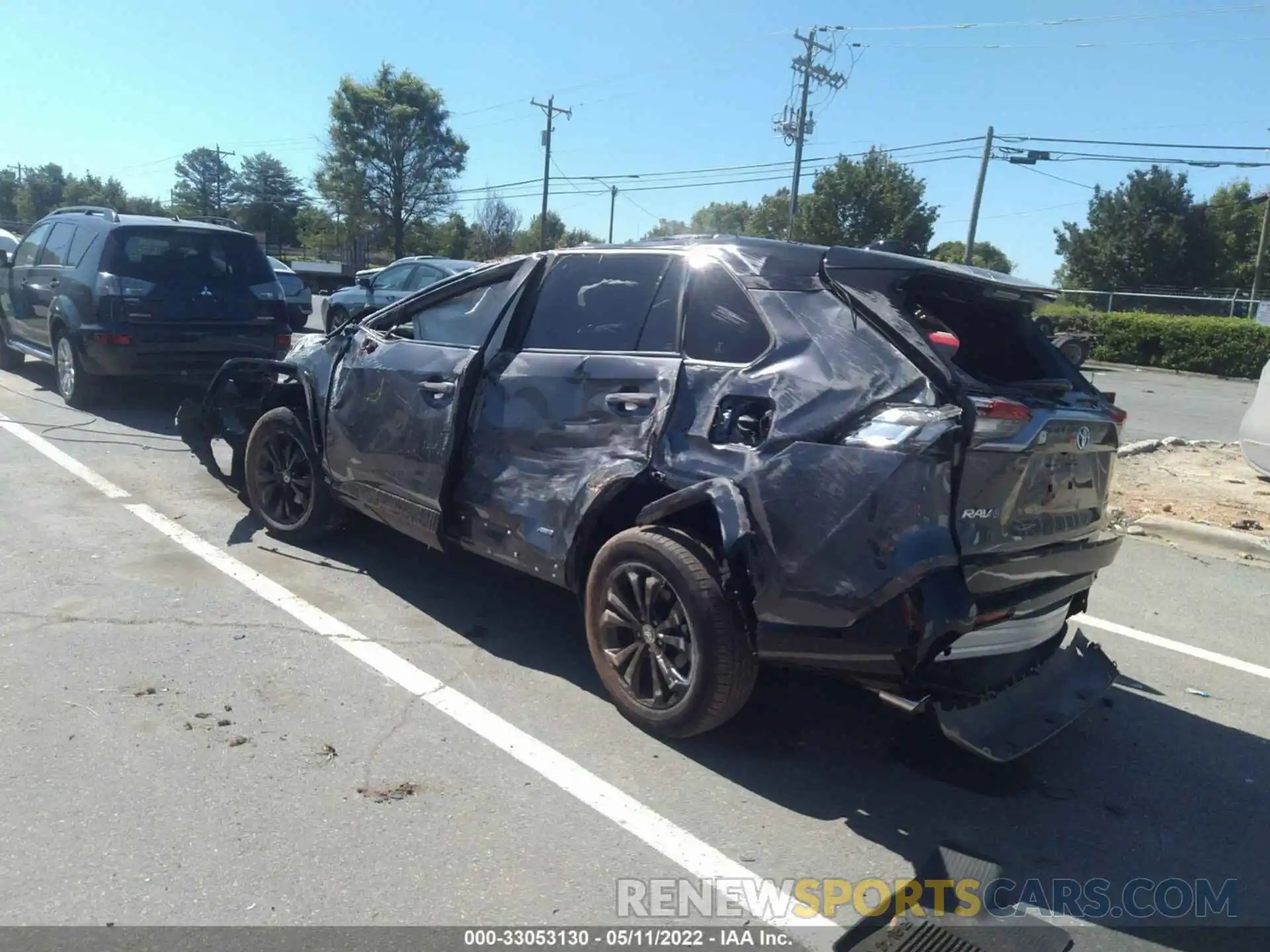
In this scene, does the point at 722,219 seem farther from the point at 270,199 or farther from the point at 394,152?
the point at 270,199

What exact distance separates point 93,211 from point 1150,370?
89.8ft

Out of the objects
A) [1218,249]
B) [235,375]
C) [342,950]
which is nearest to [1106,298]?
[1218,249]

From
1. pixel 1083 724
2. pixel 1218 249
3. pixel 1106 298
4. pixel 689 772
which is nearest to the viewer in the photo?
pixel 689 772

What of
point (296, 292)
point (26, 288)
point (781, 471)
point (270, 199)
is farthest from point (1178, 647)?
point (270, 199)

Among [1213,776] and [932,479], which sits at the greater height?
[932,479]

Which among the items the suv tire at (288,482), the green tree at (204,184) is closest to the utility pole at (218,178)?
the green tree at (204,184)

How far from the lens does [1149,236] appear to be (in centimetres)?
4922

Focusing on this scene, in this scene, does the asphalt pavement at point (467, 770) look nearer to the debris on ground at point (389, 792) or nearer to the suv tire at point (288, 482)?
the debris on ground at point (389, 792)

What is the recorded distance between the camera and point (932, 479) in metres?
3.15

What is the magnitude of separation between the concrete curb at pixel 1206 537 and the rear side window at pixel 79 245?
998 centimetres

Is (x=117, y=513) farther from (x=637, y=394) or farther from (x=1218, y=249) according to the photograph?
(x=1218, y=249)

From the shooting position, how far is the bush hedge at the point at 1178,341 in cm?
2673

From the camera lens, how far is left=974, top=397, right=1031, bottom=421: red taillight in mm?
3244

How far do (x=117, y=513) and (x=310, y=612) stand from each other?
2466 mm
